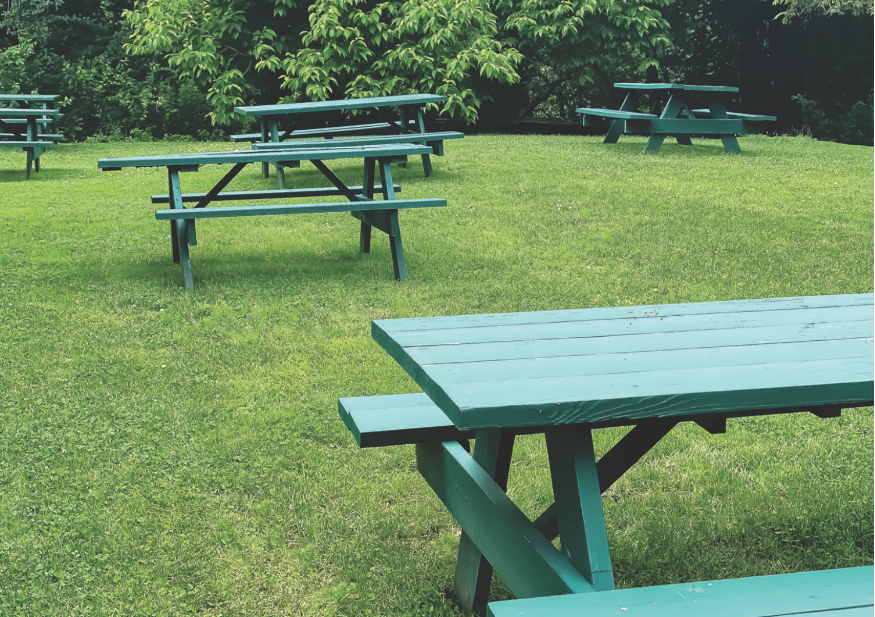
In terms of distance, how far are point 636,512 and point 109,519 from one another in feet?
5.23

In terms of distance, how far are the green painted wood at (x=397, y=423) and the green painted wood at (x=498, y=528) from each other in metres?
0.04

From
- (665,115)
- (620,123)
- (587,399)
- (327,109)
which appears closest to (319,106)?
(327,109)

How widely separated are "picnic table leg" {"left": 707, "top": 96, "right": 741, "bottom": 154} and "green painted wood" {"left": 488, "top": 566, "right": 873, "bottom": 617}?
10710mm

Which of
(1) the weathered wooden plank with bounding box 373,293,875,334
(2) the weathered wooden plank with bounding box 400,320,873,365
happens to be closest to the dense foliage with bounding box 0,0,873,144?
(1) the weathered wooden plank with bounding box 373,293,875,334

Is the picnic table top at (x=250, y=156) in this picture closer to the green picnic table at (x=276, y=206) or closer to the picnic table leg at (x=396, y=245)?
the green picnic table at (x=276, y=206)

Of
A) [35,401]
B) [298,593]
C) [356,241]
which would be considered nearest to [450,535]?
[298,593]

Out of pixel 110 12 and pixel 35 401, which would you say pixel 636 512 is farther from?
pixel 110 12

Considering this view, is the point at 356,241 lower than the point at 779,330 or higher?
lower

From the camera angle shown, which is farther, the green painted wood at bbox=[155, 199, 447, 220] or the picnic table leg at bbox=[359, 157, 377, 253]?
the picnic table leg at bbox=[359, 157, 377, 253]

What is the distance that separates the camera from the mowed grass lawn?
8.05ft

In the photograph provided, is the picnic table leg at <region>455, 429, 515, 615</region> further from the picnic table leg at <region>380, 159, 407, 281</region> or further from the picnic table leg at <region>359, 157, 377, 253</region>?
the picnic table leg at <region>359, 157, 377, 253</region>

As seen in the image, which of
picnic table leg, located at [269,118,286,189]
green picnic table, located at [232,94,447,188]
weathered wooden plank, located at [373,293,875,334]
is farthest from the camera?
picnic table leg, located at [269,118,286,189]

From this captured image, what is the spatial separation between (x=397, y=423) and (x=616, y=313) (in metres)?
0.61

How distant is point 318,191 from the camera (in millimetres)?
6273
